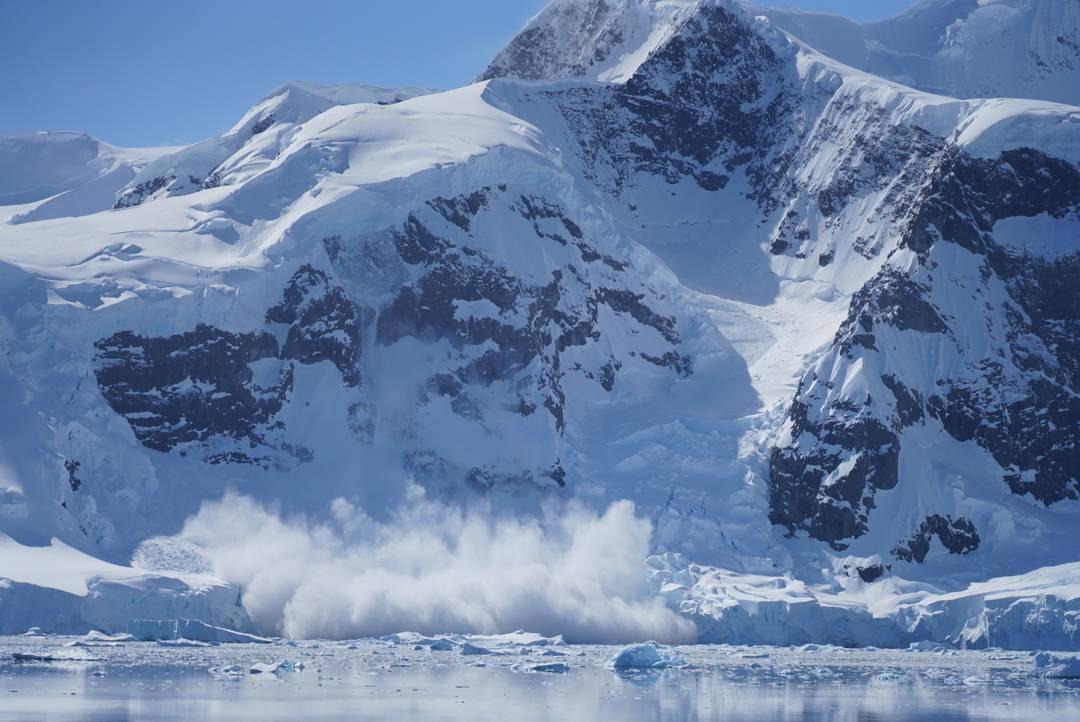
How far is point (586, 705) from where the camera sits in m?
80.7

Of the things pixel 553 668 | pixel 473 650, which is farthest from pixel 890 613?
pixel 553 668

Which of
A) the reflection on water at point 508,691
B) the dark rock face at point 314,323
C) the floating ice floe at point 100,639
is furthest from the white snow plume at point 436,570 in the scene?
the dark rock face at point 314,323

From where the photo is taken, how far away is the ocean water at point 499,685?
252 feet

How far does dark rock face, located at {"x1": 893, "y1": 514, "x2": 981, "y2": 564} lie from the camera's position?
137 metres

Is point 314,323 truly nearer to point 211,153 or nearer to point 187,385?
point 187,385

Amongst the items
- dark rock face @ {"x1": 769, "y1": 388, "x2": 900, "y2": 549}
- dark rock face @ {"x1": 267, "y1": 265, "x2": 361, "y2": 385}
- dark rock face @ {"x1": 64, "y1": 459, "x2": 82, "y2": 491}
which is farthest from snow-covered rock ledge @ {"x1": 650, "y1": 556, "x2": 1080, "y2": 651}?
dark rock face @ {"x1": 64, "y1": 459, "x2": 82, "y2": 491}

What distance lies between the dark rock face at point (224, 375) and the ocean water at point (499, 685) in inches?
928

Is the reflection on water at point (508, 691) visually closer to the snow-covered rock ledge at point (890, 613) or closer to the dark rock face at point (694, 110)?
the snow-covered rock ledge at point (890, 613)

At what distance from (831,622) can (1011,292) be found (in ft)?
114

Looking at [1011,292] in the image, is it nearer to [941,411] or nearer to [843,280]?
[941,411]

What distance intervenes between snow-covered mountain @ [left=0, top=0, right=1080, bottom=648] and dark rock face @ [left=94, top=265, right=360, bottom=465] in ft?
0.70

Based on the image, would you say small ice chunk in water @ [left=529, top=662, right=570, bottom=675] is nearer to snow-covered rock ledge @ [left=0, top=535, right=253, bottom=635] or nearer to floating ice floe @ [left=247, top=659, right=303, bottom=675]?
floating ice floe @ [left=247, top=659, right=303, bottom=675]

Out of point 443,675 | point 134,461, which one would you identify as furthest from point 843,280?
point 443,675

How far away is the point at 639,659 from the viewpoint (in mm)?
104688
